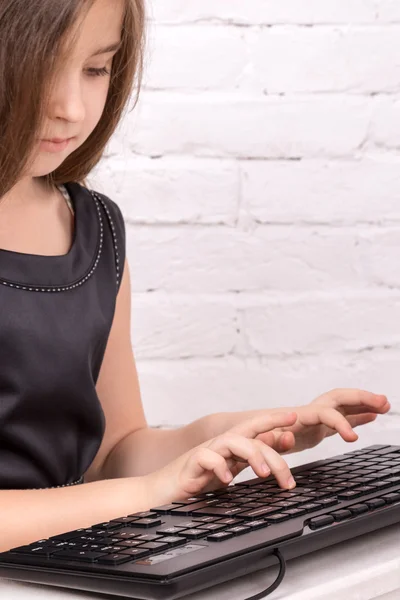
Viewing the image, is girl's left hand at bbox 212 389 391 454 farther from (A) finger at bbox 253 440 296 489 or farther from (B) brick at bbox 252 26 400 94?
(B) brick at bbox 252 26 400 94

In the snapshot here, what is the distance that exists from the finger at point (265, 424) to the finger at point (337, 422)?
0.06 meters

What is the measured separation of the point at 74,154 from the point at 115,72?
0.10 metres

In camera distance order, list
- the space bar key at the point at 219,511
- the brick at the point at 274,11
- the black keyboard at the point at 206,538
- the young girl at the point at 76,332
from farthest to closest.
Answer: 1. the brick at the point at 274,11
2. the young girl at the point at 76,332
3. the space bar key at the point at 219,511
4. the black keyboard at the point at 206,538

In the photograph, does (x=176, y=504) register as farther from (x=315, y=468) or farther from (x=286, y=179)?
(x=286, y=179)

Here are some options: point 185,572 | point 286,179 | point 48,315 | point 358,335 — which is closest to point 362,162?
point 286,179

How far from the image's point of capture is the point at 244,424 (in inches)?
30.9

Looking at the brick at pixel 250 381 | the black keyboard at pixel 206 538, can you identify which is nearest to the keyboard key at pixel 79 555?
→ the black keyboard at pixel 206 538

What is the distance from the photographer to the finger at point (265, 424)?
2.54 ft

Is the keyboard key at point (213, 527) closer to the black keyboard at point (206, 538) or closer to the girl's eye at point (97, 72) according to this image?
the black keyboard at point (206, 538)

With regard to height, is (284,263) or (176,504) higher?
(284,263)

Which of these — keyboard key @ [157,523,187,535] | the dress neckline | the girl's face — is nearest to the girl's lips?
the girl's face

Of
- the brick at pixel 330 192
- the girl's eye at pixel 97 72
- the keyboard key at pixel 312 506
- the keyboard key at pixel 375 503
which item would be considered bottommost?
the keyboard key at pixel 375 503

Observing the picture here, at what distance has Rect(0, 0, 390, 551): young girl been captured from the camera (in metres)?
0.72

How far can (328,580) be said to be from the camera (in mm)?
560
